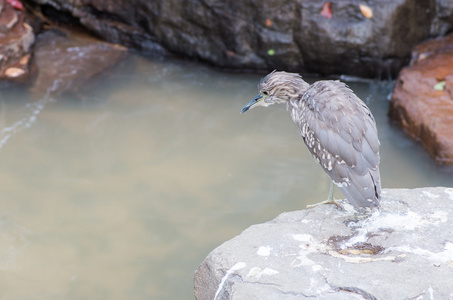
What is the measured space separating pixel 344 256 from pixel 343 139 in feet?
2.37

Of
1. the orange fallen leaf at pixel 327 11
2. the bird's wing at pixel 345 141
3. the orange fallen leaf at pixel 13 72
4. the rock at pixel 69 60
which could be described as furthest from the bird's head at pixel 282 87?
the orange fallen leaf at pixel 13 72

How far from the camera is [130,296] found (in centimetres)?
404

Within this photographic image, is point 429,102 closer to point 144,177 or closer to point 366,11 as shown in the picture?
point 366,11

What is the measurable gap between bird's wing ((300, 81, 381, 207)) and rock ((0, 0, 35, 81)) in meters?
3.91

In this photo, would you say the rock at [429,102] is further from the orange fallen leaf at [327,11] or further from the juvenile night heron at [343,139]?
the juvenile night heron at [343,139]

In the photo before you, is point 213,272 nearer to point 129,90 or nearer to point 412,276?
point 412,276

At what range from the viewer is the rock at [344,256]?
281cm

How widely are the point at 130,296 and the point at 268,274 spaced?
56.8 inches

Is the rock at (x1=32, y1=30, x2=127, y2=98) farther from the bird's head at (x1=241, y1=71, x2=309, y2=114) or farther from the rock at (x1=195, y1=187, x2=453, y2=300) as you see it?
the rock at (x1=195, y1=187, x2=453, y2=300)

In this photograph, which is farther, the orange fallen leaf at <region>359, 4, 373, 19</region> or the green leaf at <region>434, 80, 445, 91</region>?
the orange fallen leaf at <region>359, 4, 373, 19</region>

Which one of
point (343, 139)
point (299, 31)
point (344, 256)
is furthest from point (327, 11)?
point (344, 256)

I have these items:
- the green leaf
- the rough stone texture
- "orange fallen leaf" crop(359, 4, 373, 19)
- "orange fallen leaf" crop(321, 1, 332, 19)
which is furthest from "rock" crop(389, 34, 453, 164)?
"orange fallen leaf" crop(321, 1, 332, 19)

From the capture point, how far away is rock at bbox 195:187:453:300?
2.81 meters

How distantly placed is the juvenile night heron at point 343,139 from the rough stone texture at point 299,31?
8.74ft
